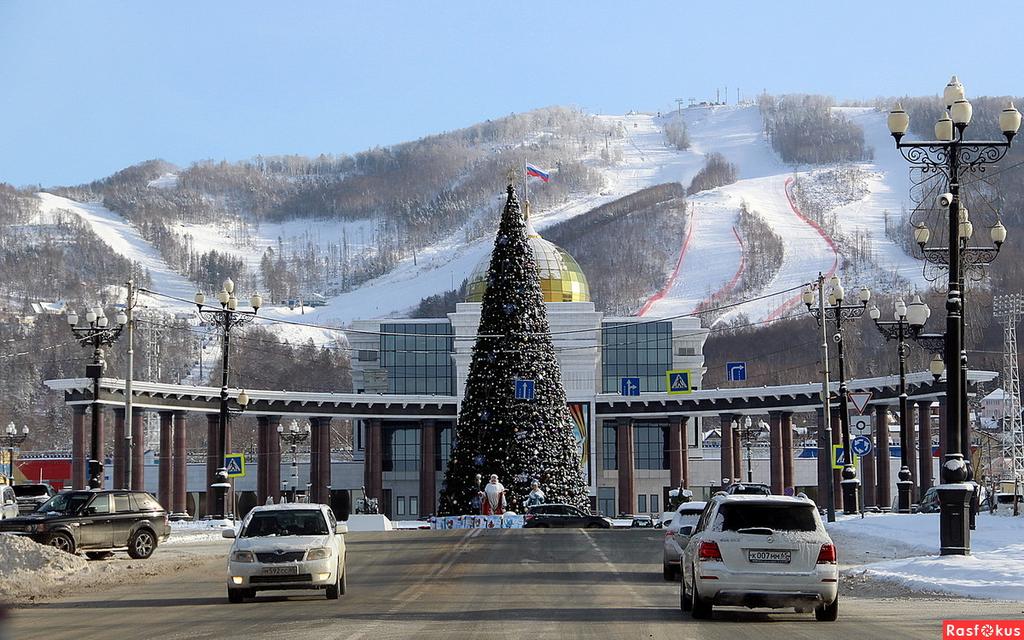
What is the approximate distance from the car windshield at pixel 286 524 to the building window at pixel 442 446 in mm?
75456

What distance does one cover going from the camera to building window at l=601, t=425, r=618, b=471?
97875 millimetres

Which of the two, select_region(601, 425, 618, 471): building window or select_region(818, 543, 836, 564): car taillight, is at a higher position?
select_region(818, 543, 836, 564): car taillight

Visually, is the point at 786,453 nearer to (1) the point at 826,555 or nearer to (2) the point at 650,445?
(2) the point at 650,445

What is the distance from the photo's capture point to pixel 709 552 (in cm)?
1911

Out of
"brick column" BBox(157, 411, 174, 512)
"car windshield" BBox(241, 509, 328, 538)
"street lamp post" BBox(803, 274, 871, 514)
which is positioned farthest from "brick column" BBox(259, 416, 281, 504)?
"car windshield" BBox(241, 509, 328, 538)

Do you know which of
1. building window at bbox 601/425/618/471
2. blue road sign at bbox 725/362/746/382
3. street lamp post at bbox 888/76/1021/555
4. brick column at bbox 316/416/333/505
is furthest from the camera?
building window at bbox 601/425/618/471

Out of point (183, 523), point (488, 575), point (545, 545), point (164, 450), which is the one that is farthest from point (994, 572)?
point (164, 450)

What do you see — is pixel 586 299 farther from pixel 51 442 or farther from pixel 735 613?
pixel 51 442

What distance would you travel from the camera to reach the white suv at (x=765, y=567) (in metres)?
18.9

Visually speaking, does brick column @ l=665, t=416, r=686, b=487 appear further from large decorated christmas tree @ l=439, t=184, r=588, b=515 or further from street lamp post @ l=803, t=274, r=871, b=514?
street lamp post @ l=803, t=274, r=871, b=514

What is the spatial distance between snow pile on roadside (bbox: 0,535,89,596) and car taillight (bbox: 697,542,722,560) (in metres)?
13.1

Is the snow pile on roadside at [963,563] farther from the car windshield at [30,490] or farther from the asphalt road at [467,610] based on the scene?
the car windshield at [30,490]

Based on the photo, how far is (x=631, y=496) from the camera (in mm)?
90750

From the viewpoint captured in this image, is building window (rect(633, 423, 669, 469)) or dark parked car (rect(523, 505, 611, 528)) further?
building window (rect(633, 423, 669, 469))
